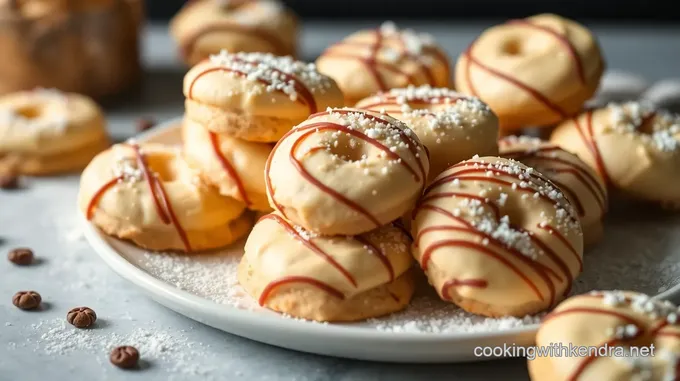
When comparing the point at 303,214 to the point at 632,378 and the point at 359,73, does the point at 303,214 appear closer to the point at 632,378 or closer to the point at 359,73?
the point at 632,378

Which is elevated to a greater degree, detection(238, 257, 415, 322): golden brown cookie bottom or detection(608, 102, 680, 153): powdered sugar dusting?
detection(608, 102, 680, 153): powdered sugar dusting

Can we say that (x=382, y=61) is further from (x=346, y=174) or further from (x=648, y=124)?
(x=346, y=174)

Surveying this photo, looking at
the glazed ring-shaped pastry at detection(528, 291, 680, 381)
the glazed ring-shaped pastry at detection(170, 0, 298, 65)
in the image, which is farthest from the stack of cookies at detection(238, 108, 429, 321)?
the glazed ring-shaped pastry at detection(170, 0, 298, 65)

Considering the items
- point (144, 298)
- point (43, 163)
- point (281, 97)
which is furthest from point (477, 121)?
point (43, 163)

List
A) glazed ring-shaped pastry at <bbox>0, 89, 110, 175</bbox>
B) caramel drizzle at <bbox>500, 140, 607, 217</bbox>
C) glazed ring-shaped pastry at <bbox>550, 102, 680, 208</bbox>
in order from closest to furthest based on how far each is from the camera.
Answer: caramel drizzle at <bbox>500, 140, 607, 217</bbox>
glazed ring-shaped pastry at <bbox>550, 102, 680, 208</bbox>
glazed ring-shaped pastry at <bbox>0, 89, 110, 175</bbox>

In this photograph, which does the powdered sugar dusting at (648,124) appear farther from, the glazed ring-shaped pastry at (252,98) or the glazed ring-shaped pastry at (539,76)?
the glazed ring-shaped pastry at (252,98)

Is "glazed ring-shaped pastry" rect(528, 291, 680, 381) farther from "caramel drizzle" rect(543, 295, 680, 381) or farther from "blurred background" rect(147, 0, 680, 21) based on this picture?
"blurred background" rect(147, 0, 680, 21)
